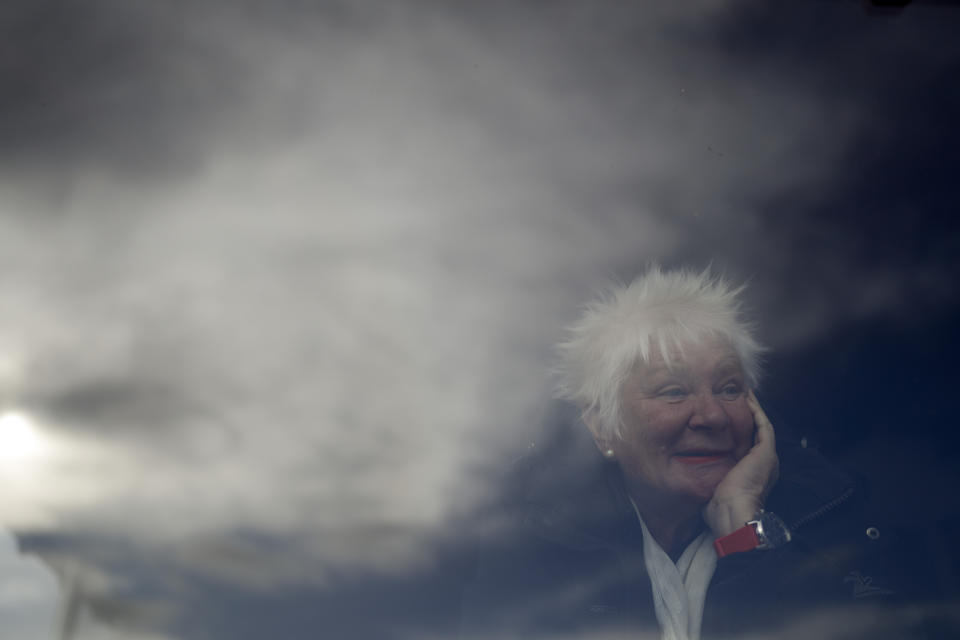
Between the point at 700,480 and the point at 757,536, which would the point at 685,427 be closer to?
the point at 700,480

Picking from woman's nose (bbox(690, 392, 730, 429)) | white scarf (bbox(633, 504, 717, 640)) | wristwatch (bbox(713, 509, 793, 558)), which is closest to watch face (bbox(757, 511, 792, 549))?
wristwatch (bbox(713, 509, 793, 558))

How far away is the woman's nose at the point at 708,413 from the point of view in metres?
2.45

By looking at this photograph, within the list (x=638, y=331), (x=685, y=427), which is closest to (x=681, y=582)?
(x=685, y=427)

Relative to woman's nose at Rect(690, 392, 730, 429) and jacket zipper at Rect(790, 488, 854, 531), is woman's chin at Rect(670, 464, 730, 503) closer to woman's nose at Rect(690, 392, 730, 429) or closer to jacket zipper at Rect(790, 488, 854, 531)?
woman's nose at Rect(690, 392, 730, 429)

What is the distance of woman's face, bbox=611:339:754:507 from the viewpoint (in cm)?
244

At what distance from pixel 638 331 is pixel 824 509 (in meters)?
0.74

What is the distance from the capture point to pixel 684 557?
2.39 metres

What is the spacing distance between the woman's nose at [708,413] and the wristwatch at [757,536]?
0.28 metres

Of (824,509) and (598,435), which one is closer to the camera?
(824,509)

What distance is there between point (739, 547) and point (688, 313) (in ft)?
2.31

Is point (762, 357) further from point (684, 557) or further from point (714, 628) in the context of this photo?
point (714, 628)

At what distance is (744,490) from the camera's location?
2.40 metres

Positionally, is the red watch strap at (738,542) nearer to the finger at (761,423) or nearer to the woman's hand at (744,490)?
the woman's hand at (744,490)

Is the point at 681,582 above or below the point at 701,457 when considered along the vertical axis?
below
